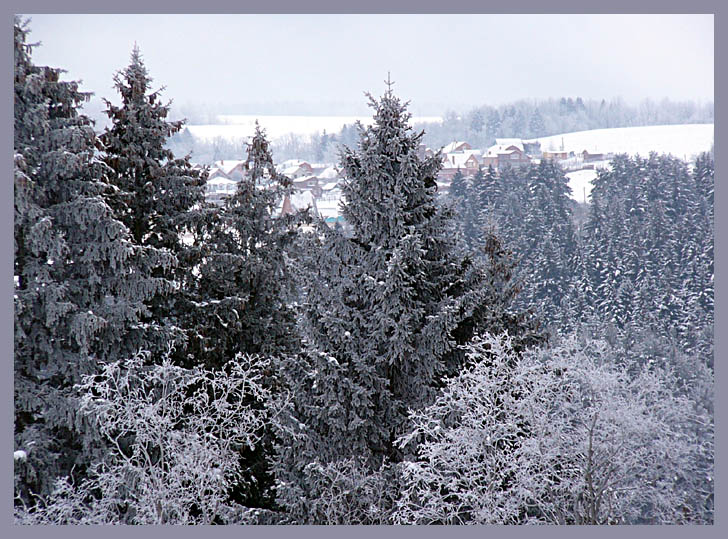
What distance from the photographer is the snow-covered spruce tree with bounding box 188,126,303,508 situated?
12.7 meters

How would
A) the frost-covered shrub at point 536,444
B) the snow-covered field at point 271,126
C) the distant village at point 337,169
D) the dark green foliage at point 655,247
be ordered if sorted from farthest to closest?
the dark green foliage at point 655,247 → the snow-covered field at point 271,126 → the distant village at point 337,169 → the frost-covered shrub at point 536,444

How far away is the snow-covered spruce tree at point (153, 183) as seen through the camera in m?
11.9

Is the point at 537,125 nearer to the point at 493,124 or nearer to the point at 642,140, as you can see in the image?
the point at 493,124

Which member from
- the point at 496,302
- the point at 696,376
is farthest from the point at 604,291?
the point at 496,302

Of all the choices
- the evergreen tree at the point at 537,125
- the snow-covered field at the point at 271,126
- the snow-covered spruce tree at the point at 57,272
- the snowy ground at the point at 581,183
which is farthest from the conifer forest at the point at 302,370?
the snowy ground at the point at 581,183

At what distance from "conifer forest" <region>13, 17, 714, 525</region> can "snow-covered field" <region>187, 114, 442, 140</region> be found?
82.6 inches

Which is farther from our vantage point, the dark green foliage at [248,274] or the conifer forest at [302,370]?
A: the dark green foliage at [248,274]

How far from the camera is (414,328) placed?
35.0 feet

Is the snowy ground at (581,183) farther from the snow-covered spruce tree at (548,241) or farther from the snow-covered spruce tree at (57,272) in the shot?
the snow-covered spruce tree at (57,272)

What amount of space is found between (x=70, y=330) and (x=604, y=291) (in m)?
22.8

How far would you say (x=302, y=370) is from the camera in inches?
445

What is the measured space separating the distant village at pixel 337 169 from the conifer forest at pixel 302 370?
0.80 metres

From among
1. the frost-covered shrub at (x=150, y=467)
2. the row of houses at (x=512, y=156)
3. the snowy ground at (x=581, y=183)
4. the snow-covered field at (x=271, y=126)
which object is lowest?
the frost-covered shrub at (x=150, y=467)

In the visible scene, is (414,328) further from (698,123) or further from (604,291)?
(604,291)
